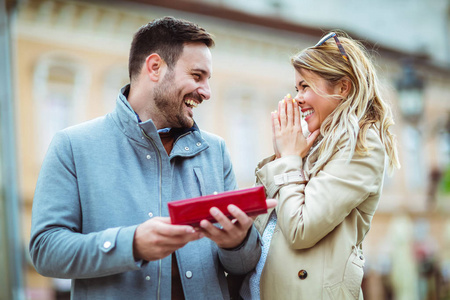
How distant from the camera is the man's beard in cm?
245

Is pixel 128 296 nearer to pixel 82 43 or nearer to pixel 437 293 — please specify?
pixel 437 293

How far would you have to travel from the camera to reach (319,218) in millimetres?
2117

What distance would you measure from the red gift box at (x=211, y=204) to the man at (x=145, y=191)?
23mm

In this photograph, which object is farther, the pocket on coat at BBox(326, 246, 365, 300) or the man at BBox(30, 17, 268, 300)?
the pocket on coat at BBox(326, 246, 365, 300)

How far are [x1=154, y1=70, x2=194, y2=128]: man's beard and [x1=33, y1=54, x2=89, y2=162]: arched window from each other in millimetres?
12367

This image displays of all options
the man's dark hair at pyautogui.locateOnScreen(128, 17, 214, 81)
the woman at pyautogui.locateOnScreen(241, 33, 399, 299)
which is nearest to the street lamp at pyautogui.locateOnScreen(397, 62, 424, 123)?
the woman at pyautogui.locateOnScreen(241, 33, 399, 299)

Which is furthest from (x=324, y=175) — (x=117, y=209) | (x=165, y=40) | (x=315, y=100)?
(x=165, y=40)

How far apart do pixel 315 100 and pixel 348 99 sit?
0.13m

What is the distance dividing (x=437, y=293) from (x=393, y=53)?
1031 cm

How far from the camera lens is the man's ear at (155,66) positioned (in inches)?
98.3

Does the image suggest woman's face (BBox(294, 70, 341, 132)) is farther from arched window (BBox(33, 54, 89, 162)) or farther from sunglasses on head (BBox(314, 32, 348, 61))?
arched window (BBox(33, 54, 89, 162))

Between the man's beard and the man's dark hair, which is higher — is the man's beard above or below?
below

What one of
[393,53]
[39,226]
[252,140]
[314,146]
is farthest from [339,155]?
[393,53]

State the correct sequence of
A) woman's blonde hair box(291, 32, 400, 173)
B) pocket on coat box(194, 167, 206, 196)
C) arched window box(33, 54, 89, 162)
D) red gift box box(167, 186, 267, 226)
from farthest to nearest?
arched window box(33, 54, 89, 162), pocket on coat box(194, 167, 206, 196), woman's blonde hair box(291, 32, 400, 173), red gift box box(167, 186, 267, 226)
